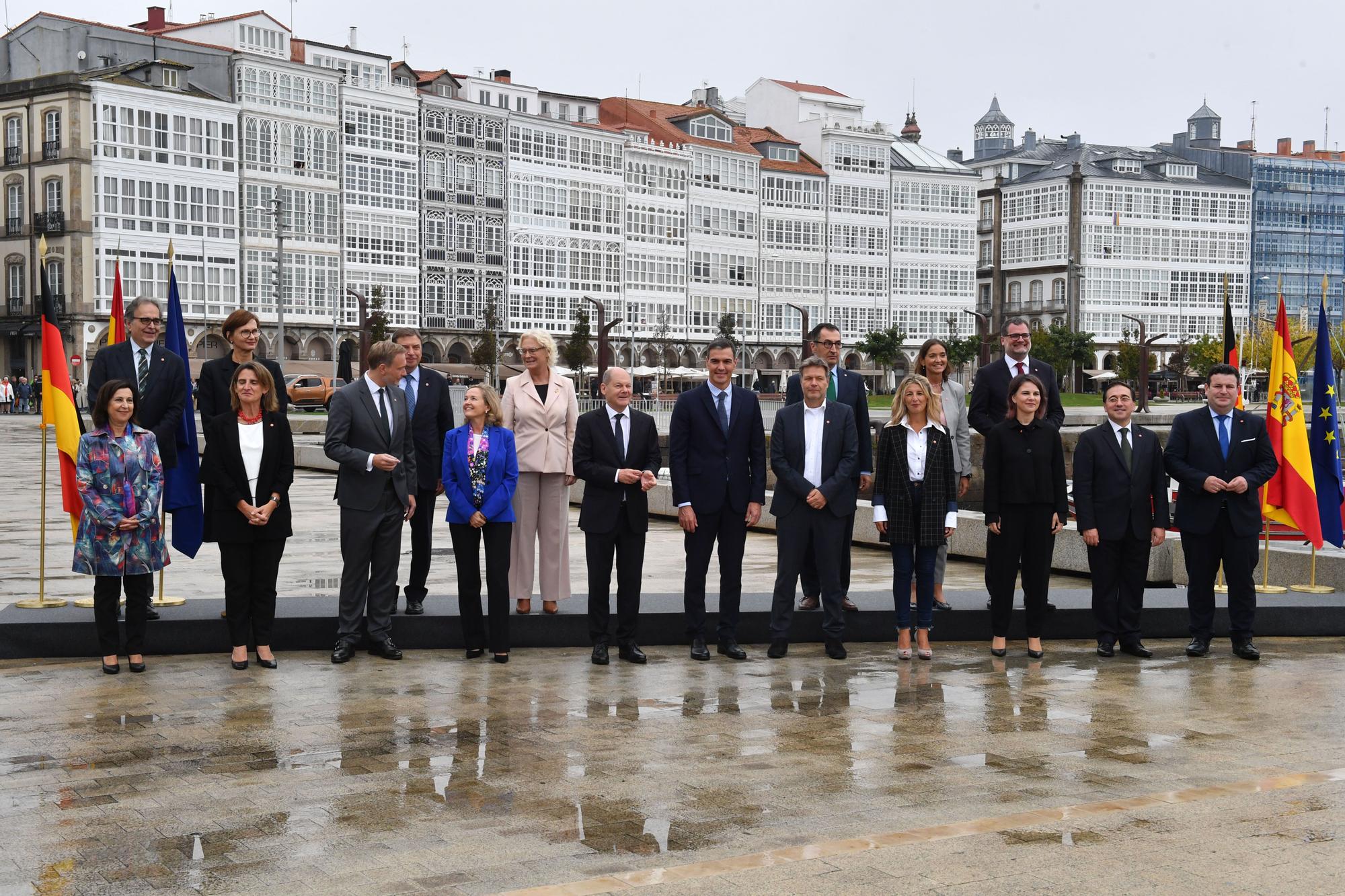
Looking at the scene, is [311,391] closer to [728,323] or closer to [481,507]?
[728,323]

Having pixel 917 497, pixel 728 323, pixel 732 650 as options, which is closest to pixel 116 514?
pixel 732 650

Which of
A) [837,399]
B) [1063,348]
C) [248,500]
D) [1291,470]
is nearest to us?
[248,500]

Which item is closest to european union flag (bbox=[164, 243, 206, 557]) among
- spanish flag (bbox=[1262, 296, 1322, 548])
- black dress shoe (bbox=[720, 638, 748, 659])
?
black dress shoe (bbox=[720, 638, 748, 659])

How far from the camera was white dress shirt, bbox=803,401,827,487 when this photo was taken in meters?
10.0

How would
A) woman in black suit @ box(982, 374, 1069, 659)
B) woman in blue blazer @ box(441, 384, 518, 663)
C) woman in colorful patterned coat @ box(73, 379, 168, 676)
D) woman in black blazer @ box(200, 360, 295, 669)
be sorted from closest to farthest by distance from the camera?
woman in colorful patterned coat @ box(73, 379, 168, 676), woman in black blazer @ box(200, 360, 295, 669), woman in blue blazer @ box(441, 384, 518, 663), woman in black suit @ box(982, 374, 1069, 659)

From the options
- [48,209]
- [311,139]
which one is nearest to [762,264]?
[311,139]

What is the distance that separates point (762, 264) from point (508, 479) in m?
87.6

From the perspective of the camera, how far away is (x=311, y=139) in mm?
74312

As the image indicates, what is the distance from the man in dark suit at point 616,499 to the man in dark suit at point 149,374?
248 centimetres

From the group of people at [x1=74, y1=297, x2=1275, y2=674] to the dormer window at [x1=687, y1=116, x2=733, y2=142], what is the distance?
8457cm

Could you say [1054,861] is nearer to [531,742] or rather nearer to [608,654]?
[531,742]

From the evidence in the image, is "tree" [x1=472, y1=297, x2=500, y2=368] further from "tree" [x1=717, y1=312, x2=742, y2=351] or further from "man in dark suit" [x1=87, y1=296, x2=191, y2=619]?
"man in dark suit" [x1=87, y1=296, x2=191, y2=619]

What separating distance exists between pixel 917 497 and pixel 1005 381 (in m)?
1.37

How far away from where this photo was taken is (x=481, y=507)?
9734 mm
